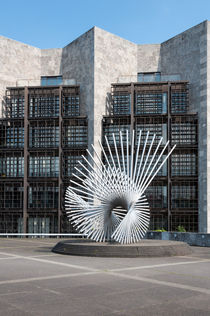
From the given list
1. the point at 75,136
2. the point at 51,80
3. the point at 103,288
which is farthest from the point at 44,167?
the point at 103,288

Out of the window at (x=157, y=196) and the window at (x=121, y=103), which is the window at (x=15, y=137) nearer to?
the window at (x=121, y=103)

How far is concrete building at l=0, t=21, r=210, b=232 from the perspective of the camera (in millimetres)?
41062

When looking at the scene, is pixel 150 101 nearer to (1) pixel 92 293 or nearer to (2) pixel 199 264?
(2) pixel 199 264

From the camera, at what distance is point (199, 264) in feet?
58.0

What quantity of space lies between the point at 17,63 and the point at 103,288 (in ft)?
136

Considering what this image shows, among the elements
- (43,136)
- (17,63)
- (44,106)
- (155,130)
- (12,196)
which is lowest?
(12,196)

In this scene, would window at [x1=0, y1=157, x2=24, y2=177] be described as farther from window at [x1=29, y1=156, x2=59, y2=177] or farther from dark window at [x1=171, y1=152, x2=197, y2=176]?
dark window at [x1=171, y1=152, x2=197, y2=176]

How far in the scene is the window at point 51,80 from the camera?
47.3 m

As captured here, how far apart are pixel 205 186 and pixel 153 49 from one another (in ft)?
61.0

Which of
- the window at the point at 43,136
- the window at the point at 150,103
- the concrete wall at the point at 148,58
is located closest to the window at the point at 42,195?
the window at the point at 43,136

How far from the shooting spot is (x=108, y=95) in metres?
44.6

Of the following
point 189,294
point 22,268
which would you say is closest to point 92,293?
point 189,294

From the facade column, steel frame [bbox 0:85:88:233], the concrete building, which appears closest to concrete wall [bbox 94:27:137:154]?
the concrete building

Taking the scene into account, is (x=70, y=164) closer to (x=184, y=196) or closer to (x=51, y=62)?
(x=184, y=196)
